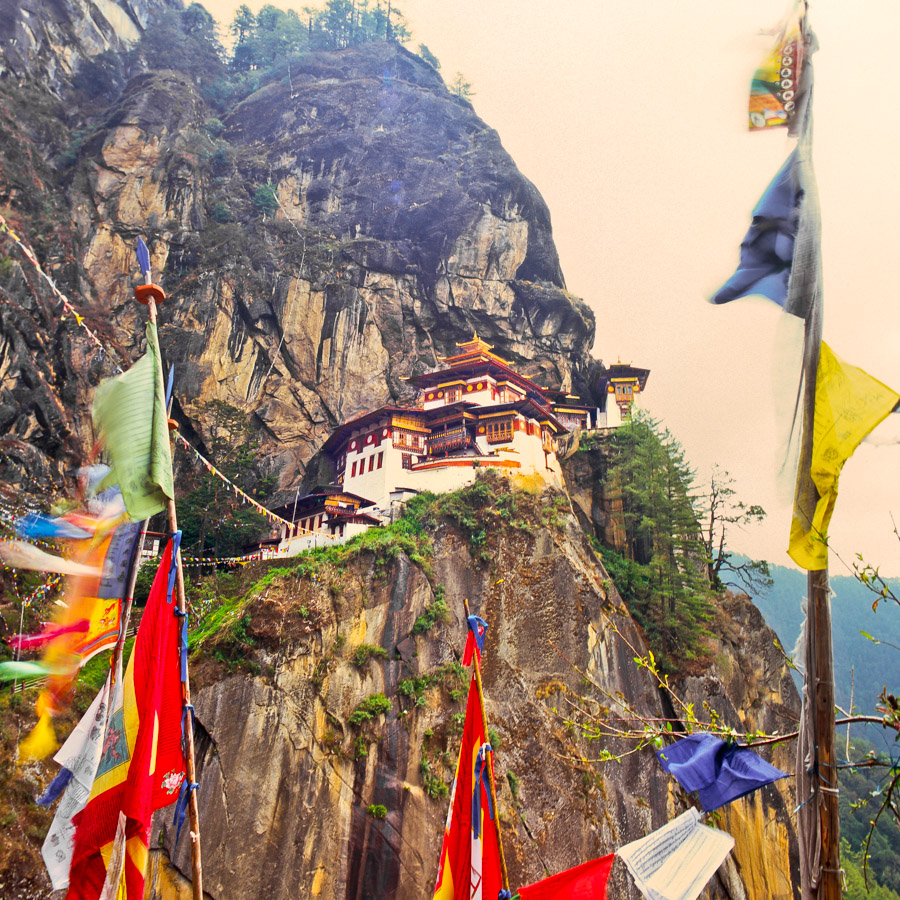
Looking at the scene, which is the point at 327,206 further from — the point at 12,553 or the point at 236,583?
the point at 12,553

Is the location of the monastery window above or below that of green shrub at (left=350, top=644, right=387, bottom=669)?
above

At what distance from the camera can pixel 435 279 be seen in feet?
133

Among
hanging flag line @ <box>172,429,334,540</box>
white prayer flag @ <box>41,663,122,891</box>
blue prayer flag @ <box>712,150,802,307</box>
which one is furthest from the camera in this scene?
hanging flag line @ <box>172,429,334,540</box>

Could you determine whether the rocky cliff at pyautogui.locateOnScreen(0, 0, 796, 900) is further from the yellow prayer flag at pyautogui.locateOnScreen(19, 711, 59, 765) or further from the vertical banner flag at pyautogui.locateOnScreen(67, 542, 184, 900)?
the vertical banner flag at pyautogui.locateOnScreen(67, 542, 184, 900)

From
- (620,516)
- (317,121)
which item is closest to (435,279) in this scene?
(317,121)

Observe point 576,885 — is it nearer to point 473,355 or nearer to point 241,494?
point 241,494

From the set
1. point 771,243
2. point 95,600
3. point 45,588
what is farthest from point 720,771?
point 45,588

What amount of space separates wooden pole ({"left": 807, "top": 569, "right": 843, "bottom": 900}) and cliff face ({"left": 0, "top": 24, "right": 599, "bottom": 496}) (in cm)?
2918

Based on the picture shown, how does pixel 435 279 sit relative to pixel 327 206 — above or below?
below

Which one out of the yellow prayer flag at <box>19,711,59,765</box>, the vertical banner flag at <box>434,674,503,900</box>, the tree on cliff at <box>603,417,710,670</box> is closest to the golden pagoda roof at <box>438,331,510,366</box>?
the tree on cliff at <box>603,417,710,670</box>

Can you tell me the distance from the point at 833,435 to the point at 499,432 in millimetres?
25587

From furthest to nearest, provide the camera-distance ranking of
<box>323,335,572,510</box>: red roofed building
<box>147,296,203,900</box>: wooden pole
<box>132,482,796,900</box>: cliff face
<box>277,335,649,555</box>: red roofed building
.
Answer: <box>323,335,572,510</box>: red roofed building < <box>277,335,649,555</box>: red roofed building < <box>132,482,796,900</box>: cliff face < <box>147,296,203,900</box>: wooden pole

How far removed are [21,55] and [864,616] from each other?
103443 millimetres

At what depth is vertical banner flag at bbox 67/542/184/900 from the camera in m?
4.79
